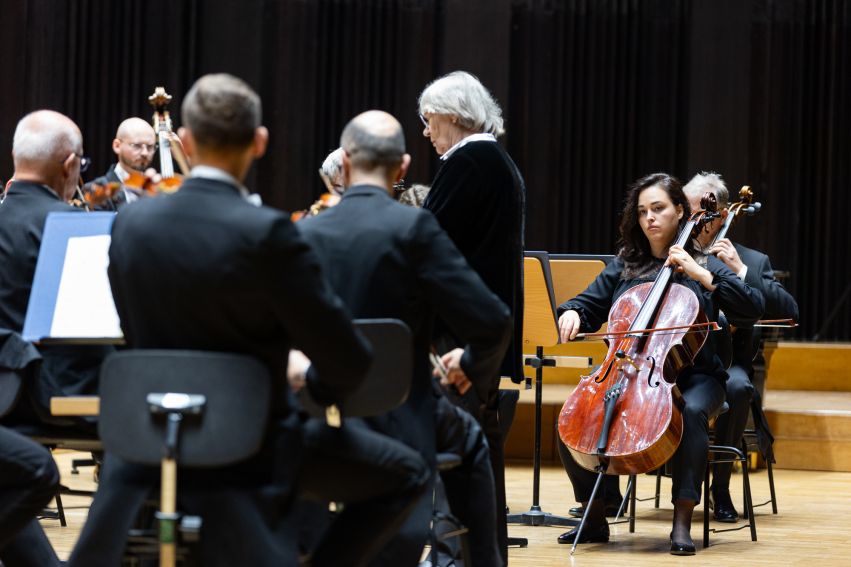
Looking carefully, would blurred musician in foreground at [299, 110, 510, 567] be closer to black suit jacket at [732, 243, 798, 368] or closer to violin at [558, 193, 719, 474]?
violin at [558, 193, 719, 474]

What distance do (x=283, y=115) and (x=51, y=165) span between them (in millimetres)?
4908

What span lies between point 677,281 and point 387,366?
2.14 m

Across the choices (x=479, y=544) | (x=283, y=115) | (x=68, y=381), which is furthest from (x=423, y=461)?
(x=283, y=115)

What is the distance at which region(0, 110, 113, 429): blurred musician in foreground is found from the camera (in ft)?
→ 10.6

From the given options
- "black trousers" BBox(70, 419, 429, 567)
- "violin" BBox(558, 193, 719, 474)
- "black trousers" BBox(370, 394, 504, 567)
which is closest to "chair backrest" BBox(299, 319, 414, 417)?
"black trousers" BBox(70, 419, 429, 567)

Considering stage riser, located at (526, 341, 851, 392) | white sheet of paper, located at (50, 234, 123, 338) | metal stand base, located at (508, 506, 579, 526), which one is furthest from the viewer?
stage riser, located at (526, 341, 851, 392)

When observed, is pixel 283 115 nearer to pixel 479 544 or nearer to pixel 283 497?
pixel 479 544

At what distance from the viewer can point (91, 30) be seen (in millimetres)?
7855

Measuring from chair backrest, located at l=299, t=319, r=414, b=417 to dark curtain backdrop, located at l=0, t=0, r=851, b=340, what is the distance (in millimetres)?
5731

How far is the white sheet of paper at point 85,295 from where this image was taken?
2836mm

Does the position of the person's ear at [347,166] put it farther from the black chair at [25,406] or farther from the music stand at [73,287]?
the black chair at [25,406]

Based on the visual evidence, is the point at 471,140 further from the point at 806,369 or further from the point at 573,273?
the point at 806,369

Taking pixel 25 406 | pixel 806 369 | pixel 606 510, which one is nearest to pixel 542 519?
pixel 606 510

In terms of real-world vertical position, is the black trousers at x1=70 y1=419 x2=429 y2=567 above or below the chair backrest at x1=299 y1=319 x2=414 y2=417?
below
